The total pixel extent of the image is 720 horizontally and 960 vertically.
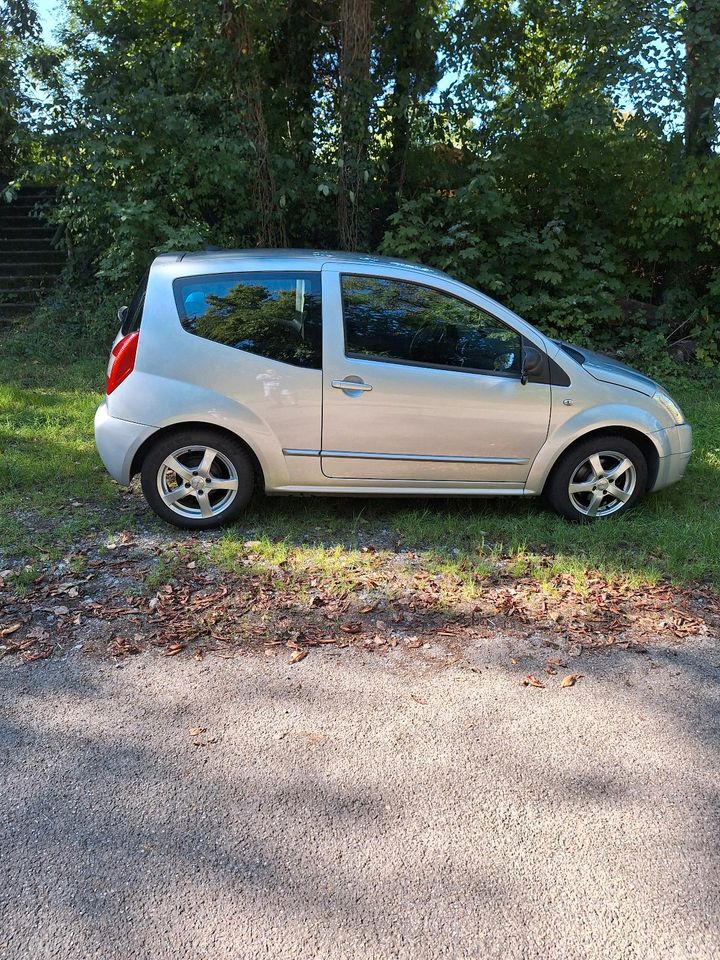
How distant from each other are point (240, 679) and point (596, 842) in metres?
1.64

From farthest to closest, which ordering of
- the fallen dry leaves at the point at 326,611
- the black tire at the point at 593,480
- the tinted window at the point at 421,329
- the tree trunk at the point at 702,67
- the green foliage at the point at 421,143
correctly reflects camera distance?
1. the green foliage at the point at 421,143
2. the tree trunk at the point at 702,67
3. the black tire at the point at 593,480
4. the tinted window at the point at 421,329
5. the fallen dry leaves at the point at 326,611

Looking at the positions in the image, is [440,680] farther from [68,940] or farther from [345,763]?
[68,940]

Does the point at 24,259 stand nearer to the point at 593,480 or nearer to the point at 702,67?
the point at 702,67

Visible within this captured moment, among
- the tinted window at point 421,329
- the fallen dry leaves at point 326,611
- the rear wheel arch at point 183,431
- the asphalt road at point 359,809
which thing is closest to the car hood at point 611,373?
the tinted window at point 421,329

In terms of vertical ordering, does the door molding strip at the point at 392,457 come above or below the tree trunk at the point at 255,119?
below

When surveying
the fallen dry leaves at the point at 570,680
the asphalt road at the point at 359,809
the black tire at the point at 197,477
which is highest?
the black tire at the point at 197,477

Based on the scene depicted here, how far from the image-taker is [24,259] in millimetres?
12898

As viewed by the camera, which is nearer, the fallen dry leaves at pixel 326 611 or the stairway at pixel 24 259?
the fallen dry leaves at pixel 326 611

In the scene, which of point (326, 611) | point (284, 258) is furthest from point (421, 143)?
point (326, 611)

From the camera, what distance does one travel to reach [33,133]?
9227mm

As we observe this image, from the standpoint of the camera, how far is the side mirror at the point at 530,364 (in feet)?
16.1

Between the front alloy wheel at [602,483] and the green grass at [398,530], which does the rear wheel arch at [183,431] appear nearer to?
the green grass at [398,530]

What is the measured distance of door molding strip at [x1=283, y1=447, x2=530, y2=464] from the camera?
4.85 m

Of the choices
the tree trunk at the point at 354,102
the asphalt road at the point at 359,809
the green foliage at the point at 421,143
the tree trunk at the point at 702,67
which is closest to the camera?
the asphalt road at the point at 359,809
